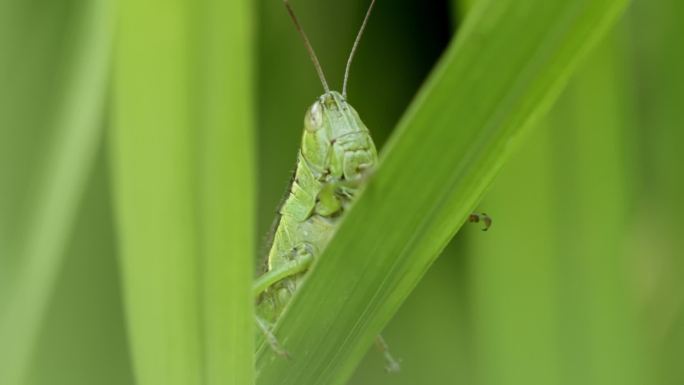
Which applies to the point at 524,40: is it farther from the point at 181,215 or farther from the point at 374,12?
the point at 374,12

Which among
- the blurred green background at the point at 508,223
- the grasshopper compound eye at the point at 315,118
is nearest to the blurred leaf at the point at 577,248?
the blurred green background at the point at 508,223

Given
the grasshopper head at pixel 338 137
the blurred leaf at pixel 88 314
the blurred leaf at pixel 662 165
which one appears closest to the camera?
the blurred leaf at pixel 88 314

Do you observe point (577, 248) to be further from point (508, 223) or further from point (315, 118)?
point (315, 118)

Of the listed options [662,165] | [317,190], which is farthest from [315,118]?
[662,165]

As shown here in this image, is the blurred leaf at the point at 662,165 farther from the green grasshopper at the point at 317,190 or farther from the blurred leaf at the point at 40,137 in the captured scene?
the blurred leaf at the point at 40,137

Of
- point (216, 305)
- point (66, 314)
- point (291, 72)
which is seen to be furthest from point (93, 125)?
point (216, 305)

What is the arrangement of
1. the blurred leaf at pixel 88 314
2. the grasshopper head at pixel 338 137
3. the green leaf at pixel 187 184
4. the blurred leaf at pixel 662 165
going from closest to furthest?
1. the green leaf at pixel 187 184
2. the blurred leaf at pixel 88 314
3. the blurred leaf at pixel 662 165
4. the grasshopper head at pixel 338 137

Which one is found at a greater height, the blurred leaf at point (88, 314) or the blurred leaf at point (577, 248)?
the blurred leaf at point (577, 248)

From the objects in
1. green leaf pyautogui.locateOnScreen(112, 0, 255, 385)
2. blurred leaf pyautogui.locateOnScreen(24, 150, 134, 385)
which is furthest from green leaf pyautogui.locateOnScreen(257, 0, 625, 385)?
blurred leaf pyautogui.locateOnScreen(24, 150, 134, 385)
